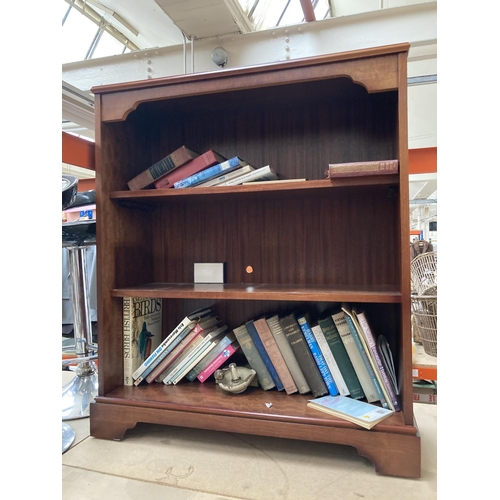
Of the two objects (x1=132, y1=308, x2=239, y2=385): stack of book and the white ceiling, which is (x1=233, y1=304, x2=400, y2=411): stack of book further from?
the white ceiling

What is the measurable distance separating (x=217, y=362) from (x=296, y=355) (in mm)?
255

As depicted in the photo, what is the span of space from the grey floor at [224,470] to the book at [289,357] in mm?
151

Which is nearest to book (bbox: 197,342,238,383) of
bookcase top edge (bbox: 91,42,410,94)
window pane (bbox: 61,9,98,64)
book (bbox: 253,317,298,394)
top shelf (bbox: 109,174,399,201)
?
book (bbox: 253,317,298,394)

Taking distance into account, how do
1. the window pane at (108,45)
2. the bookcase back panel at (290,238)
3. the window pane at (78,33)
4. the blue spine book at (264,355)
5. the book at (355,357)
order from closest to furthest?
the book at (355,357), the blue spine book at (264,355), the bookcase back panel at (290,238), the window pane at (78,33), the window pane at (108,45)

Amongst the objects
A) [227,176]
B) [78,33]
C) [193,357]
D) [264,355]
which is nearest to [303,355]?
[264,355]

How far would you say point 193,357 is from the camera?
112 centimetres

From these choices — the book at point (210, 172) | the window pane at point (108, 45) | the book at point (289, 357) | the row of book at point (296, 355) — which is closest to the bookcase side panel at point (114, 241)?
the row of book at point (296, 355)

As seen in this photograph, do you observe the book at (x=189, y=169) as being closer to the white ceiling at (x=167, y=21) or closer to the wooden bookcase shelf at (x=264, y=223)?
the wooden bookcase shelf at (x=264, y=223)

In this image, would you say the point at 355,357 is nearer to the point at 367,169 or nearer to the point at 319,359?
the point at 319,359

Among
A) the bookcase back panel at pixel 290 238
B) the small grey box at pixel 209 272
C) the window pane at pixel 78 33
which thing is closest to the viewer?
the bookcase back panel at pixel 290 238

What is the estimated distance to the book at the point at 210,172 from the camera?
109cm

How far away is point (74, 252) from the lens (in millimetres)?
1214
